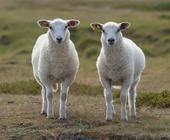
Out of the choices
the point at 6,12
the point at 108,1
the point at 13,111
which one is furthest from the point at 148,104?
the point at 108,1

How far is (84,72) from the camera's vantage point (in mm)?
25344

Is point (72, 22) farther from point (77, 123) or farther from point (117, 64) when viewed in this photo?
point (77, 123)

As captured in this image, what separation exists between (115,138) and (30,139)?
1.63 meters

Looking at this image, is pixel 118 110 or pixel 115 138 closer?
pixel 115 138

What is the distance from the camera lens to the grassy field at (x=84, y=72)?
13.0 m

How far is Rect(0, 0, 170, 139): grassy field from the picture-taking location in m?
13.0

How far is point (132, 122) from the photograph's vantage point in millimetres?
13539

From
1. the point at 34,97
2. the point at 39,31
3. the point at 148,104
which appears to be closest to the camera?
the point at 148,104

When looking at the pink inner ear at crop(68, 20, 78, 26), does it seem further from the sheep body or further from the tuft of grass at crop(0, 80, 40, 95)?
the tuft of grass at crop(0, 80, 40, 95)

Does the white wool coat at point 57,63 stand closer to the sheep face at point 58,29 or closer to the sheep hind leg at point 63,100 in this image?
the sheep hind leg at point 63,100

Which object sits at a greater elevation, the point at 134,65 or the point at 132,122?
the point at 134,65

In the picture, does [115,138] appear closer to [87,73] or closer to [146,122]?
[146,122]

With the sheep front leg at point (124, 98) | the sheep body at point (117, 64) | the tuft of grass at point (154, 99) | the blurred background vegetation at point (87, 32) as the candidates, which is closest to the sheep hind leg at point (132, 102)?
the sheep front leg at point (124, 98)

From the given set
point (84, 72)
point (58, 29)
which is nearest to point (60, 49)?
point (58, 29)
